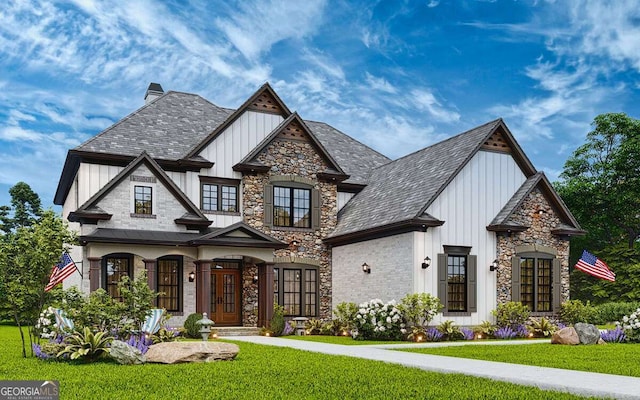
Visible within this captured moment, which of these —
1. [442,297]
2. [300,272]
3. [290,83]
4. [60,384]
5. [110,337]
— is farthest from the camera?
[290,83]

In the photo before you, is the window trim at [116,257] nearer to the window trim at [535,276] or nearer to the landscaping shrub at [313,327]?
the landscaping shrub at [313,327]

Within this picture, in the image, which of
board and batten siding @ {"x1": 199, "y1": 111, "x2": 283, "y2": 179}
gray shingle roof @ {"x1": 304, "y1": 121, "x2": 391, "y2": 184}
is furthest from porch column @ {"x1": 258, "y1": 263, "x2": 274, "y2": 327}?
gray shingle roof @ {"x1": 304, "y1": 121, "x2": 391, "y2": 184}

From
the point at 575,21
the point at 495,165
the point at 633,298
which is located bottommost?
the point at 633,298

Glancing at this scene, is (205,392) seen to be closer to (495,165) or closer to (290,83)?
(495,165)

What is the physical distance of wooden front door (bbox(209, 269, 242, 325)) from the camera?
24.8 m

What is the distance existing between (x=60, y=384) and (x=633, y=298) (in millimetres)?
31992

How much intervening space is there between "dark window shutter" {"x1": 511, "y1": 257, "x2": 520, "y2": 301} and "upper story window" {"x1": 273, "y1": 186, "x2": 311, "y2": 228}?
7663 millimetres

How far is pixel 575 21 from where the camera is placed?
27266 millimetres

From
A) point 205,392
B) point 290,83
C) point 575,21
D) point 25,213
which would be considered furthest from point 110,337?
point 25,213

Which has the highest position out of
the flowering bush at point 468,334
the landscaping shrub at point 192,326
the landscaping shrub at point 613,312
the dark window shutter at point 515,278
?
the dark window shutter at point 515,278

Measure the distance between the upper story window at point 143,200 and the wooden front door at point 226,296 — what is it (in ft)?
11.1

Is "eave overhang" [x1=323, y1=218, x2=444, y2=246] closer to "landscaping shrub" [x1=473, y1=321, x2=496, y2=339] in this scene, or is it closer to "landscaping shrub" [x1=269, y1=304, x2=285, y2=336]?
"landscaping shrub" [x1=473, y1=321, x2=496, y2=339]

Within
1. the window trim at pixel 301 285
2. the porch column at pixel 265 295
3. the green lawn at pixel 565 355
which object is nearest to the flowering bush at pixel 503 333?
the green lawn at pixel 565 355

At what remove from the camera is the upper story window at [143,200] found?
23.1 m
